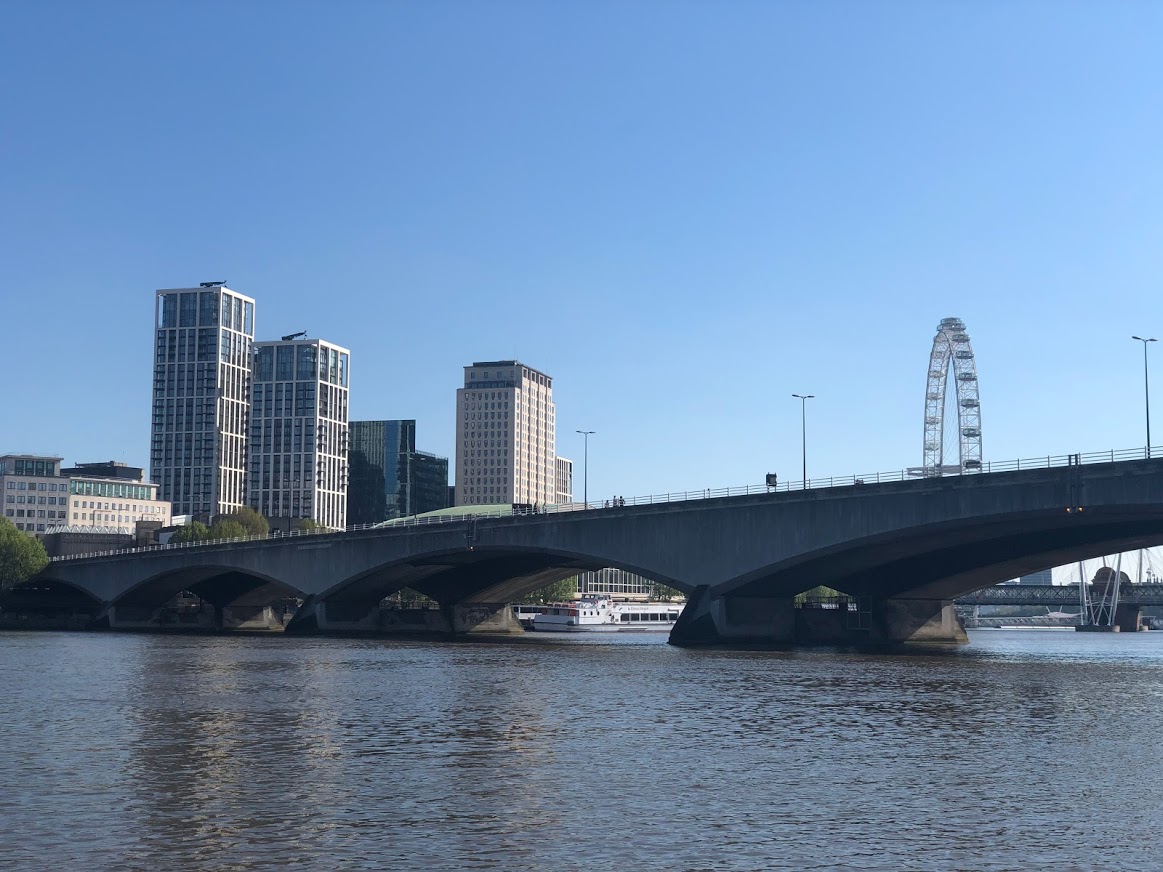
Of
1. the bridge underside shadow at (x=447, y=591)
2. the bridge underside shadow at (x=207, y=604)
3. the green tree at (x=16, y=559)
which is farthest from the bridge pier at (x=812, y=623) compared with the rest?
the green tree at (x=16, y=559)

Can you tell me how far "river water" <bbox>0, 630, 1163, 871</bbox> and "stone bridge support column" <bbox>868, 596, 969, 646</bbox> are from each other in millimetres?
56762

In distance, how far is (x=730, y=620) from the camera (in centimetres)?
9944

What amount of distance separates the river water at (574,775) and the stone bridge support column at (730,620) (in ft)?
127

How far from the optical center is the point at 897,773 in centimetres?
2981

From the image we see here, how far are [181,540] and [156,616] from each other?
4079 centimetres

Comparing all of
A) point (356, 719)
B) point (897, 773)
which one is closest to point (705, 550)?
point (356, 719)

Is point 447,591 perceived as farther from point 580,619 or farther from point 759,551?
point 759,551

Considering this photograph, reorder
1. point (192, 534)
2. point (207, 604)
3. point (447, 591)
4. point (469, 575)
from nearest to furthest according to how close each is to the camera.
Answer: point (469, 575), point (447, 591), point (207, 604), point (192, 534)

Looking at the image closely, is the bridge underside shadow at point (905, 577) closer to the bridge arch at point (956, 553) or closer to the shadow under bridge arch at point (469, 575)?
the bridge arch at point (956, 553)

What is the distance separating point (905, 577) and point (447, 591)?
164 feet

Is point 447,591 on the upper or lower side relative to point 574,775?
upper

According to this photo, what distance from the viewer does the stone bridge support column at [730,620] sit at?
9812 cm

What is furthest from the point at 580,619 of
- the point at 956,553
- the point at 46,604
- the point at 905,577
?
the point at 956,553

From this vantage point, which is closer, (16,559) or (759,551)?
(759,551)
